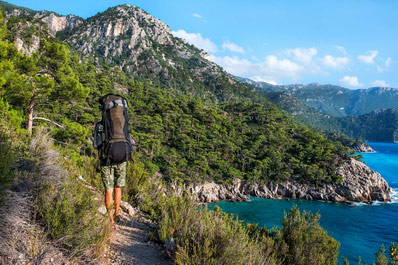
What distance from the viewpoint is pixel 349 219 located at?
3098cm

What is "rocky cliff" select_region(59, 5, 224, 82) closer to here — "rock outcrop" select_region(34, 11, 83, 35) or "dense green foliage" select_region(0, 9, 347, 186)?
"rock outcrop" select_region(34, 11, 83, 35)

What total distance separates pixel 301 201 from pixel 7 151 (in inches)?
1675

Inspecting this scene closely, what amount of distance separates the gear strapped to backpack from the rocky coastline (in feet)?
117

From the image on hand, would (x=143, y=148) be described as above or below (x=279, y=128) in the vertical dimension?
below

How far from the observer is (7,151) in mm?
2523

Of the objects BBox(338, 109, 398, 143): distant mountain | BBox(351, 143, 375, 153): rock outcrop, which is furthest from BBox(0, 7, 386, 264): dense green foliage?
BBox(338, 109, 398, 143): distant mountain

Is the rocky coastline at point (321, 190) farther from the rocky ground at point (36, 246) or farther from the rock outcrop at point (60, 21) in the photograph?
the rock outcrop at point (60, 21)

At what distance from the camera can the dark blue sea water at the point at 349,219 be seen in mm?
23672

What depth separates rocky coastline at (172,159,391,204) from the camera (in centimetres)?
3882

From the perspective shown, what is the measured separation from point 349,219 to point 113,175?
37.2m

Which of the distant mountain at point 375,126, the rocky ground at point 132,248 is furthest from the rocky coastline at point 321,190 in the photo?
the distant mountain at point 375,126

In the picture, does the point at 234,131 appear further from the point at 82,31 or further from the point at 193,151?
the point at 82,31

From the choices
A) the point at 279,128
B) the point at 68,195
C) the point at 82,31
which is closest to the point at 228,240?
the point at 68,195

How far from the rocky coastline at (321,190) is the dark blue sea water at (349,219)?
1.92m
